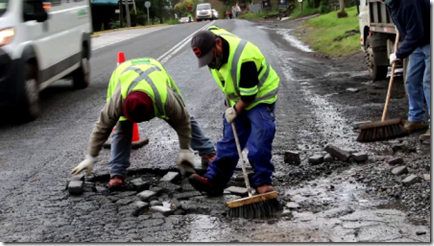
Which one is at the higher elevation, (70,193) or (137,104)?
(137,104)

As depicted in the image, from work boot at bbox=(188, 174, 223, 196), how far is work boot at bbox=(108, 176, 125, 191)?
68 cm

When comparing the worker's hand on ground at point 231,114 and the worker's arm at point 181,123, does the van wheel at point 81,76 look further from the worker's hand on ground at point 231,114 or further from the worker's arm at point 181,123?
the worker's hand on ground at point 231,114

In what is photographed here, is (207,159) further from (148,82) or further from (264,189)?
(148,82)

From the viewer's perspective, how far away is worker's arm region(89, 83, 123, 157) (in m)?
5.25

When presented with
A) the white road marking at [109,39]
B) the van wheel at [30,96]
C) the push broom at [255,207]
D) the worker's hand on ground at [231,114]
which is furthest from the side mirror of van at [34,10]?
the white road marking at [109,39]

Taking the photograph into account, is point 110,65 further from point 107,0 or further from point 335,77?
point 107,0

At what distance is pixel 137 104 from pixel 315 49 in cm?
1574

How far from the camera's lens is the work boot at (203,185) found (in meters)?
5.50

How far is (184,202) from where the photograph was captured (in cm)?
533

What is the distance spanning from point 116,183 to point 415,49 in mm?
3639

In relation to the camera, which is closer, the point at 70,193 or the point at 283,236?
the point at 283,236

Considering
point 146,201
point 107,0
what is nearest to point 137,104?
point 146,201

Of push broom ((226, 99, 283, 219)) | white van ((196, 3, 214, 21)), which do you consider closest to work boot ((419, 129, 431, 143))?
push broom ((226, 99, 283, 219))

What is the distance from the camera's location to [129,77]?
5355mm
